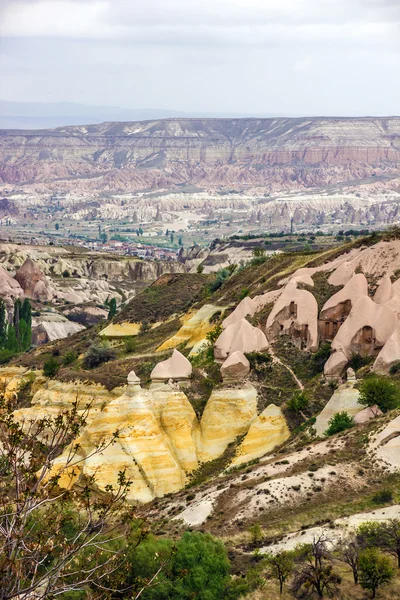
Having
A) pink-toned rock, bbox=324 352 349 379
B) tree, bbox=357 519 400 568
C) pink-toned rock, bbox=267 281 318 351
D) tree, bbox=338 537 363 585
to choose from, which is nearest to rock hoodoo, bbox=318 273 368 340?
pink-toned rock, bbox=267 281 318 351

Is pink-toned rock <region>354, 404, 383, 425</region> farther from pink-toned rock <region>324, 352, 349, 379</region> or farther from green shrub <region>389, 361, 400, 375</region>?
pink-toned rock <region>324, 352, 349, 379</region>

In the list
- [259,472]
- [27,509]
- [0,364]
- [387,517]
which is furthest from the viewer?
[0,364]

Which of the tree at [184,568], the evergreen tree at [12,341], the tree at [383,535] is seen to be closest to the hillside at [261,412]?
the tree at [383,535]

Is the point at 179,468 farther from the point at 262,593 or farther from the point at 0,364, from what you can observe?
the point at 0,364

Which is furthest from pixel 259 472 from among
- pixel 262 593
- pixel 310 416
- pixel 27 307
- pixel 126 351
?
pixel 27 307

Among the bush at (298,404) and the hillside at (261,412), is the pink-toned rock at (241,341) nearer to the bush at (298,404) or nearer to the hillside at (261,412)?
the hillside at (261,412)
